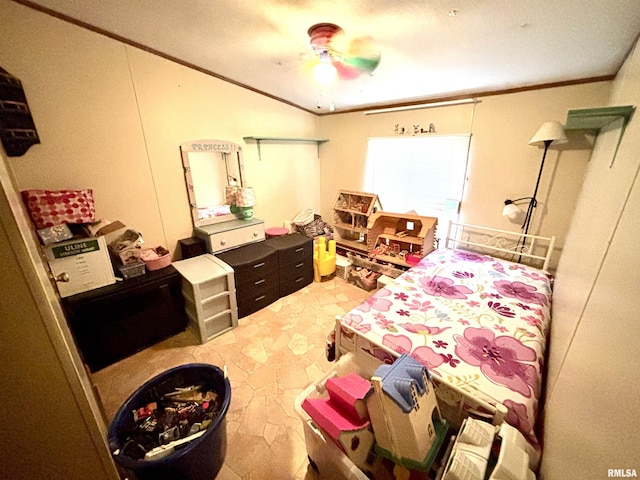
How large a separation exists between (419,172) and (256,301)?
244cm

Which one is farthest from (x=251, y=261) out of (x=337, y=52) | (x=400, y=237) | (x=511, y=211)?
(x=511, y=211)

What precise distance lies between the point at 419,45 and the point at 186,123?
214 cm

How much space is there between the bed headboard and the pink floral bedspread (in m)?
0.25

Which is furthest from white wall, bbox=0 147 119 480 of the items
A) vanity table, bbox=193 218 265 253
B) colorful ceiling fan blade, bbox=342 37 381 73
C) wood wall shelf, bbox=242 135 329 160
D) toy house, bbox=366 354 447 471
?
wood wall shelf, bbox=242 135 329 160

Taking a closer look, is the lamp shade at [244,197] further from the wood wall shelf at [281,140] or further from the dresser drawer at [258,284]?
the dresser drawer at [258,284]

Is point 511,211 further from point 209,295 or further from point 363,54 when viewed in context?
point 209,295

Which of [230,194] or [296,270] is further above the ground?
[230,194]

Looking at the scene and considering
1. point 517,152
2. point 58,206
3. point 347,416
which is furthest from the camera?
point 517,152

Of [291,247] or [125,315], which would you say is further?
[291,247]

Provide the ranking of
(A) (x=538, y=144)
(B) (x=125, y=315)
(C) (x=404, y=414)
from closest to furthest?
(C) (x=404, y=414)
(B) (x=125, y=315)
(A) (x=538, y=144)

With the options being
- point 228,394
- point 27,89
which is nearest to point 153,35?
point 27,89

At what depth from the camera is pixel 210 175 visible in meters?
2.67

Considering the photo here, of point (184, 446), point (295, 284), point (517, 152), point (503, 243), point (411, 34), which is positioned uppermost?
point (411, 34)

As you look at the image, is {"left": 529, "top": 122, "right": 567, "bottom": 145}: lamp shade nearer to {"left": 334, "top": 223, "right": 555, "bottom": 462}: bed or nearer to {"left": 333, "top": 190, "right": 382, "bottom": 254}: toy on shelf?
{"left": 334, "top": 223, "right": 555, "bottom": 462}: bed
